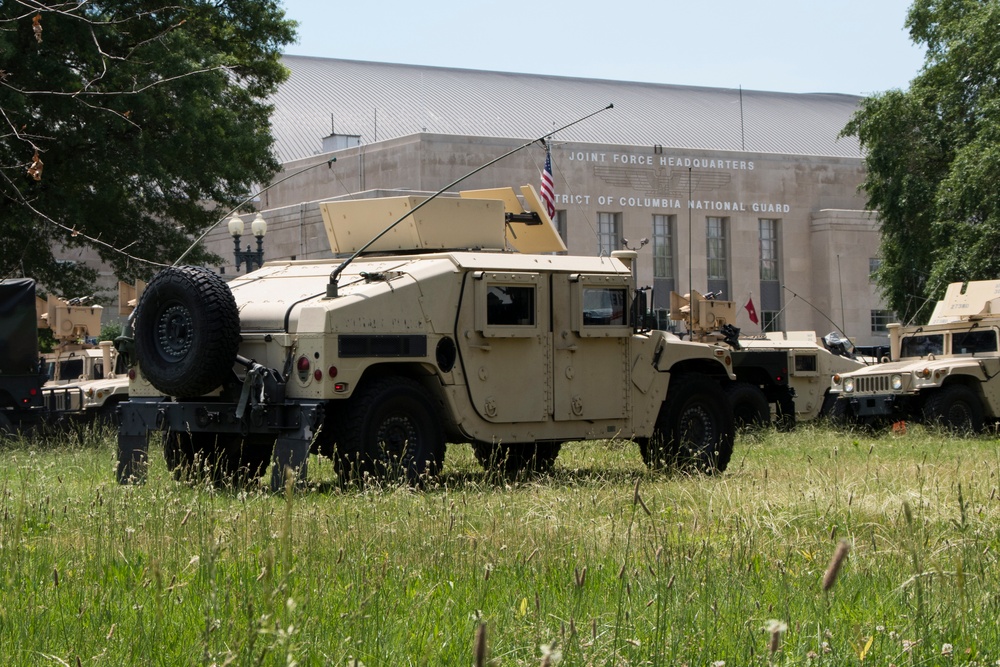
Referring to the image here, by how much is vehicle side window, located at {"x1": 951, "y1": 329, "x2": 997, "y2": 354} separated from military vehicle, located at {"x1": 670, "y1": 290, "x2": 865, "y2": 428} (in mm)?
1933

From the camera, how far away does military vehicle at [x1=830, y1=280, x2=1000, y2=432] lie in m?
19.2

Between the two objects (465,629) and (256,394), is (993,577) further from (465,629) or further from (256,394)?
(256,394)

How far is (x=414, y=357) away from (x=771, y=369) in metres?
9.98

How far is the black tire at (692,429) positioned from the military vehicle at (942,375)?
607 cm

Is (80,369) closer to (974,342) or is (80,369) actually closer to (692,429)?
(692,429)

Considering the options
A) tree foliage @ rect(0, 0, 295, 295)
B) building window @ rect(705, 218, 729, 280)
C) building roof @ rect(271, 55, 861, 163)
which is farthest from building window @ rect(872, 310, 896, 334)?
tree foliage @ rect(0, 0, 295, 295)

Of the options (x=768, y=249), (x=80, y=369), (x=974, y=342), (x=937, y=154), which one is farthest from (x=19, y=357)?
(x=768, y=249)

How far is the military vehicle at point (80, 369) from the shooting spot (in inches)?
709

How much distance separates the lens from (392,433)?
1123 cm

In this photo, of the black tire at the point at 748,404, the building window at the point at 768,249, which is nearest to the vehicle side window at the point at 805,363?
the black tire at the point at 748,404

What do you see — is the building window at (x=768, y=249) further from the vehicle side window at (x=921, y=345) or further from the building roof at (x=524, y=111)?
the vehicle side window at (x=921, y=345)

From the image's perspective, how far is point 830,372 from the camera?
848 inches

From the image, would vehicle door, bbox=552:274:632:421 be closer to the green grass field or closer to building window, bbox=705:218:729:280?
the green grass field

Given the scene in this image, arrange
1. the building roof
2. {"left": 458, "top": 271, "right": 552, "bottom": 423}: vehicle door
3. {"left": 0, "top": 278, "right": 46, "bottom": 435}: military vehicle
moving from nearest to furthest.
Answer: {"left": 458, "top": 271, "right": 552, "bottom": 423}: vehicle door < {"left": 0, "top": 278, "right": 46, "bottom": 435}: military vehicle < the building roof
